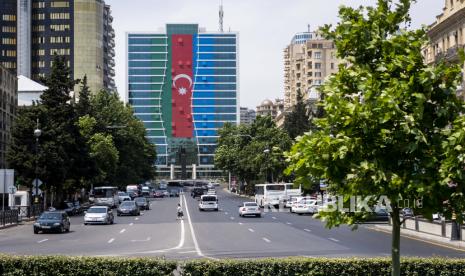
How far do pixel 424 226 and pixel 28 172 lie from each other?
136ft

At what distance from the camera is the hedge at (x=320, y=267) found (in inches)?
598

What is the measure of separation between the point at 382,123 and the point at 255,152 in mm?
106559

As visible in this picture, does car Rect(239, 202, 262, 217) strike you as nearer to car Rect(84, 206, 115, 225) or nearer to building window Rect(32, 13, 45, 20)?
car Rect(84, 206, 115, 225)

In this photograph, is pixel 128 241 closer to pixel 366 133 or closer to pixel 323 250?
pixel 323 250

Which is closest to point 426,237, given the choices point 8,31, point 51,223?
point 51,223

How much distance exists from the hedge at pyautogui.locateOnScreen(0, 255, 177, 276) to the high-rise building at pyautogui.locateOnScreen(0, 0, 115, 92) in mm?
161591

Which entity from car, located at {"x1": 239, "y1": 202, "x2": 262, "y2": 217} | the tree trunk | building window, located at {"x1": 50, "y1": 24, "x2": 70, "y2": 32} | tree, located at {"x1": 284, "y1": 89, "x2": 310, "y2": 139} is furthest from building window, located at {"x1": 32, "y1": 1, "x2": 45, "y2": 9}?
the tree trunk

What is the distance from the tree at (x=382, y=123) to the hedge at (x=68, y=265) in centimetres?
572

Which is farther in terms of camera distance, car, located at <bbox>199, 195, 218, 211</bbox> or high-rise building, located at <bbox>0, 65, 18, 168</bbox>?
high-rise building, located at <bbox>0, 65, 18, 168</bbox>

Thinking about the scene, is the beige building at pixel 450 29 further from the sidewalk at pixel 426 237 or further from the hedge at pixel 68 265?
the hedge at pixel 68 265

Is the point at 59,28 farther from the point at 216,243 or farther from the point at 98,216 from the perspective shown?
the point at 216,243

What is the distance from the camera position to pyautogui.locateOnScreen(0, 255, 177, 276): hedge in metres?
15.5

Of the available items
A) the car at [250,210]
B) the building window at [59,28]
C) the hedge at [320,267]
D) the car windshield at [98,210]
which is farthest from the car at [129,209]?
the building window at [59,28]

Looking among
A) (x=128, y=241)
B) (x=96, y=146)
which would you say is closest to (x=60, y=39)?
Result: (x=96, y=146)
